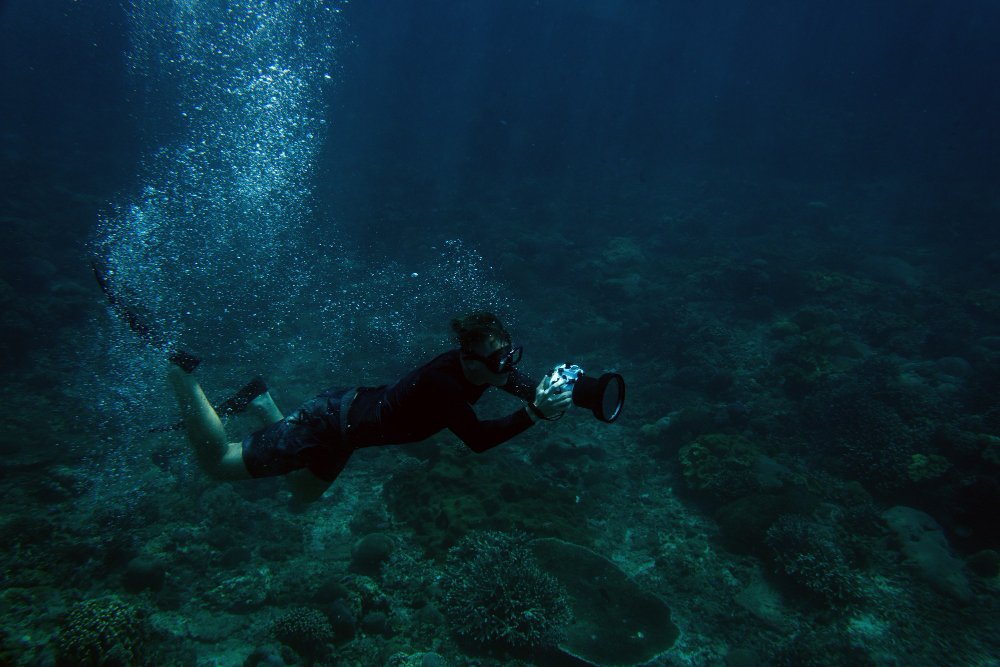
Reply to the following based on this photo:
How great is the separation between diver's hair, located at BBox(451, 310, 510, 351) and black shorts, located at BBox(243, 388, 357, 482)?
1.42 metres

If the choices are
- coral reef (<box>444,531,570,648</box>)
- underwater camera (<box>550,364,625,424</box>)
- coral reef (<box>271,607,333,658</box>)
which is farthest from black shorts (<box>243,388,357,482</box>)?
coral reef (<box>444,531,570,648</box>)

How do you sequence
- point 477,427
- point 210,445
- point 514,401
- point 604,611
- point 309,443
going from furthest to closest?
point 514,401, point 604,611, point 210,445, point 309,443, point 477,427

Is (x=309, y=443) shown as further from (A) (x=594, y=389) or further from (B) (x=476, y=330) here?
(A) (x=594, y=389)

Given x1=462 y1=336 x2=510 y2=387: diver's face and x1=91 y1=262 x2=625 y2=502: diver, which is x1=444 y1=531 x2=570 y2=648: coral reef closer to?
x1=91 y1=262 x2=625 y2=502: diver

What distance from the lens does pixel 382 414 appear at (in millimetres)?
3441

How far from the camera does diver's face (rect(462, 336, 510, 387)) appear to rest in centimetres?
298

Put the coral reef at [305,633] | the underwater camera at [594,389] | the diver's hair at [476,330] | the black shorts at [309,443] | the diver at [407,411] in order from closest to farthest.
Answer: the underwater camera at [594,389]
the diver at [407,411]
the diver's hair at [476,330]
the black shorts at [309,443]
the coral reef at [305,633]

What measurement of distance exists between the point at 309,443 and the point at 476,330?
1971 millimetres

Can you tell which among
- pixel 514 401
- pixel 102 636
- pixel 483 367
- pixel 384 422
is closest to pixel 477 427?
pixel 483 367

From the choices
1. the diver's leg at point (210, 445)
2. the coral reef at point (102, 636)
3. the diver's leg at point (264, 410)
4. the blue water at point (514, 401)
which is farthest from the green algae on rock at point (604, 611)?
the coral reef at point (102, 636)

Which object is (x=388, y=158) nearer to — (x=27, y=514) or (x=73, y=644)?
(x=27, y=514)

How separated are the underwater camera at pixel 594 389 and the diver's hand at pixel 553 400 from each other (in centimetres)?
2

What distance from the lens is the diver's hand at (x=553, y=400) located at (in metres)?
2.71

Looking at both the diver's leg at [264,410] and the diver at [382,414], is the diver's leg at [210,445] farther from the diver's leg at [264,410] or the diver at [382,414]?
the diver's leg at [264,410]
